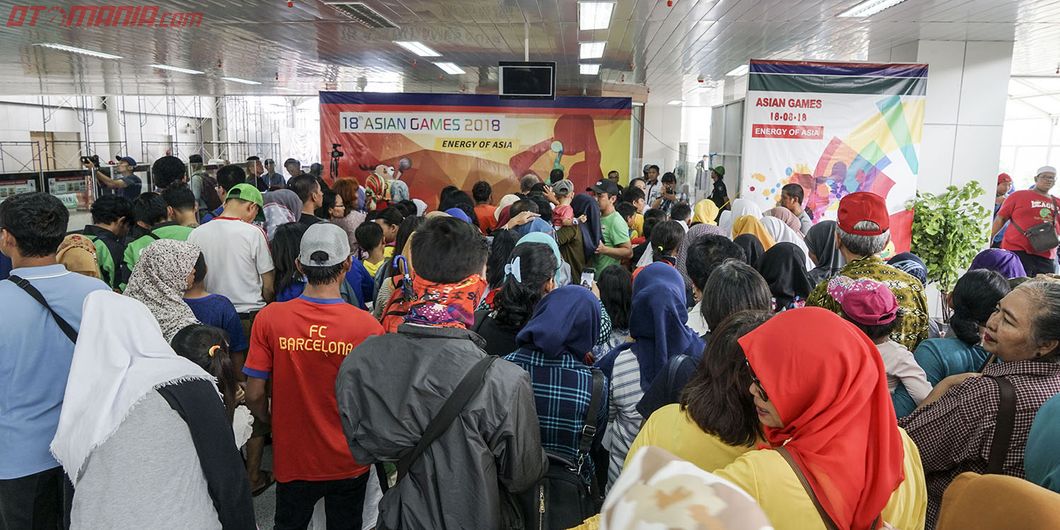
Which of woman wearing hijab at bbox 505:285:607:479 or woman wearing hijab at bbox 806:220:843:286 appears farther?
woman wearing hijab at bbox 806:220:843:286

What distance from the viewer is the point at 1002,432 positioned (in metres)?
1.79

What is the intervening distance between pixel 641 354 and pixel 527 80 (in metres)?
6.29

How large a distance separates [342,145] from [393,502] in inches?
413

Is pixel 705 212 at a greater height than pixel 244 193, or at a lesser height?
lesser

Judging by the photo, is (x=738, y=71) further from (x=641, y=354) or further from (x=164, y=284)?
(x=164, y=284)

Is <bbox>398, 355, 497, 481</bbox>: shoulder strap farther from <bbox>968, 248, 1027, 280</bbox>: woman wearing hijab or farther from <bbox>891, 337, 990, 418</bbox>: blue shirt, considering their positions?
<bbox>968, 248, 1027, 280</bbox>: woman wearing hijab

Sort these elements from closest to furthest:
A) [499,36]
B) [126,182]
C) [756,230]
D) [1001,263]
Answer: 1. [1001,263]
2. [756,230]
3. [499,36]
4. [126,182]

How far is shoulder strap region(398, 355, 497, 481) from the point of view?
1718 millimetres

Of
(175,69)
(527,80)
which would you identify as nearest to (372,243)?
(527,80)

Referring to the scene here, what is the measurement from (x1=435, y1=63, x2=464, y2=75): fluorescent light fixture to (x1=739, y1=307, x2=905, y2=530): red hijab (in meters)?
10.9

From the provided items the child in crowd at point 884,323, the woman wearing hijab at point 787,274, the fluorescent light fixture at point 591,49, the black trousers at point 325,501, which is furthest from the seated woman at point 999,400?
the fluorescent light fixture at point 591,49

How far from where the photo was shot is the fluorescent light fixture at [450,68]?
37.7ft

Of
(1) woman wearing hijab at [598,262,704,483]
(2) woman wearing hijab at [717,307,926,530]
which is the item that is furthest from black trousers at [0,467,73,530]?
(2) woman wearing hijab at [717,307,926,530]

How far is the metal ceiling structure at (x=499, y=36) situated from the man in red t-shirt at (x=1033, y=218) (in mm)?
1658
